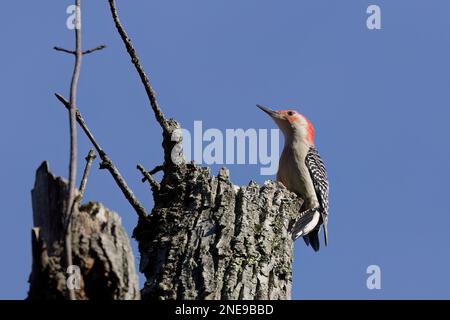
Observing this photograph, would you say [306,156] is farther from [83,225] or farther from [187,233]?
[83,225]

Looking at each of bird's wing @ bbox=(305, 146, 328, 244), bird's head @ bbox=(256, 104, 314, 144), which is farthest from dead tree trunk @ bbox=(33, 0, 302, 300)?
bird's head @ bbox=(256, 104, 314, 144)

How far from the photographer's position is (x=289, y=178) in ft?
37.8

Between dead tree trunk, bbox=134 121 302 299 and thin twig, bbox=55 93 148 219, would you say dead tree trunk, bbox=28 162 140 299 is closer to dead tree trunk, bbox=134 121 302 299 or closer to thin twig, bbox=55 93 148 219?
dead tree trunk, bbox=134 121 302 299

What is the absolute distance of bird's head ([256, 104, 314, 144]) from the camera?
1222cm

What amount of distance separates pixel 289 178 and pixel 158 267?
4936mm

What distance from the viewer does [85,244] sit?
5.50 metres

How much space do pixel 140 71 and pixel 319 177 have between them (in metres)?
4.54

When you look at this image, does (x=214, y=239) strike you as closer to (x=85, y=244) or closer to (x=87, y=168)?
(x=87, y=168)

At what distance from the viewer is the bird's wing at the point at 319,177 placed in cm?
1128

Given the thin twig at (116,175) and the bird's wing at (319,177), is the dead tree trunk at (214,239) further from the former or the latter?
the bird's wing at (319,177)

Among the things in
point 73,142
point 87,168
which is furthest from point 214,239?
point 73,142

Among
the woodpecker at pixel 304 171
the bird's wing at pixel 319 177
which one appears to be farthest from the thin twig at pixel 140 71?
the bird's wing at pixel 319 177
